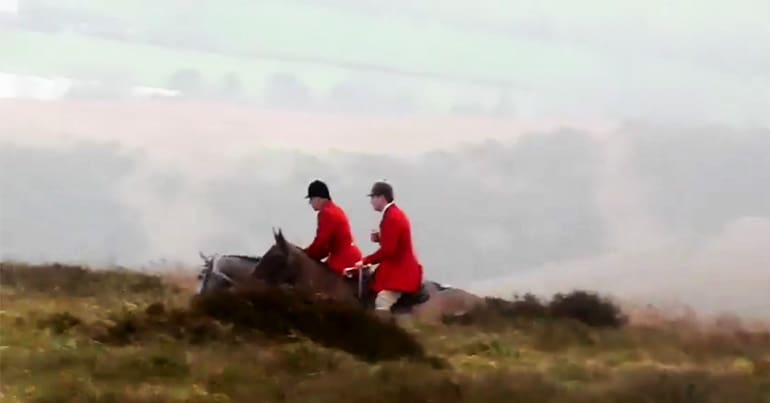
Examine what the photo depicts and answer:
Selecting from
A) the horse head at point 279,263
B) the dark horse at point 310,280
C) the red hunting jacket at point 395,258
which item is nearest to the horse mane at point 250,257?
the dark horse at point 310,280

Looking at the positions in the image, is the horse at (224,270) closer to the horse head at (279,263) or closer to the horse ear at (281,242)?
the horse head at (279,263)

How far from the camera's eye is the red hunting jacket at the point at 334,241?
33.3 ft

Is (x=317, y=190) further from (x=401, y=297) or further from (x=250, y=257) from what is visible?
(x=401, y=297)

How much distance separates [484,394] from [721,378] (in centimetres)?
148

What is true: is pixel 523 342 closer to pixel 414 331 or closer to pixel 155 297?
pixel 414 331

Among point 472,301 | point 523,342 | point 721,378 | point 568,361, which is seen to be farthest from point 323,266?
point 721,378

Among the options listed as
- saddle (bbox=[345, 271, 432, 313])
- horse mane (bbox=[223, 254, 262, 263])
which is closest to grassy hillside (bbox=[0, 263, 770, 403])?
horse mane (bbox=[223, 254, 262, 263])

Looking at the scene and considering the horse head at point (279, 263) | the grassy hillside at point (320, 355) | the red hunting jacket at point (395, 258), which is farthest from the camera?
the red hunting jacket at point (395, 258)

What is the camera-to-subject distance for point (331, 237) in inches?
402

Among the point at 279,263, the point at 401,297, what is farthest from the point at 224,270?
the point at 401,297

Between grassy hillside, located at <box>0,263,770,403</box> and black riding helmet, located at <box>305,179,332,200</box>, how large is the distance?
1.17m

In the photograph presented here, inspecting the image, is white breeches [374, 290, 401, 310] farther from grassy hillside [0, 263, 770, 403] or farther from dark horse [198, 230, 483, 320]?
grassy hillside [0, 263, 770, 403]

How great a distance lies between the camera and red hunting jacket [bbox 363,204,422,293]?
32.8 ft

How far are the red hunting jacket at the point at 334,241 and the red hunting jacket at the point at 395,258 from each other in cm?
14
